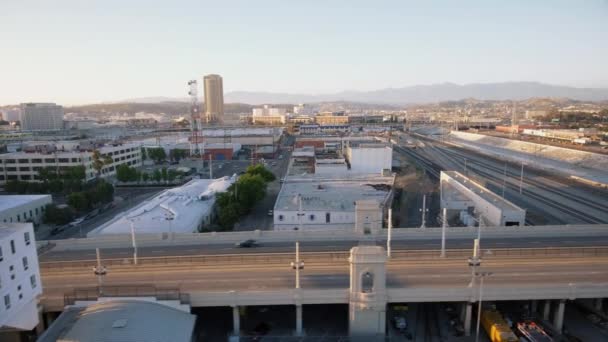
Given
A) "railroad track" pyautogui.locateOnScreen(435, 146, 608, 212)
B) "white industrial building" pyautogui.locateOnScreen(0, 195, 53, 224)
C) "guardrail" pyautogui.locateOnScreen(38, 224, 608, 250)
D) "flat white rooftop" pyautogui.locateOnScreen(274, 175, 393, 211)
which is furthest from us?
"railroad track" pyautogui.locateOnScreen(435, 146, 608, 212)

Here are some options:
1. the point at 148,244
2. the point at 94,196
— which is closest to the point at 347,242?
the point at 148,244

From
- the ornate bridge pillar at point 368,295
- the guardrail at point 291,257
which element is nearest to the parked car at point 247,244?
the guardrail at point 291,257

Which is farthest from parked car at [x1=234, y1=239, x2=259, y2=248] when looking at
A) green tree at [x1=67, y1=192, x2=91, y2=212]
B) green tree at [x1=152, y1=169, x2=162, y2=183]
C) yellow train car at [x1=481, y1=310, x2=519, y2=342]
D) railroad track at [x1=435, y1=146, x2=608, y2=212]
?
railroad track at [x1=435, y1=146, x2=608, y2=212]

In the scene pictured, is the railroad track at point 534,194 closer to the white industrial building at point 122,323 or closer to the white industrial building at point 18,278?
the white industrial building at point 122,323

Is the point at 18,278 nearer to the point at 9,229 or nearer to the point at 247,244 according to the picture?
the point at 9,229

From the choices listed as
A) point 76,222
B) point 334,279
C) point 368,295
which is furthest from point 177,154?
point 368,295

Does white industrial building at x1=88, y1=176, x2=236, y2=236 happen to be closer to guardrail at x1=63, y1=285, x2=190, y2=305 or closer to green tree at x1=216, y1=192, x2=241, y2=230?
green tree at x1=216, y1=192, x2=241, y2=230

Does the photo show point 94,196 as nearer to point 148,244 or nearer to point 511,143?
point 148,244
